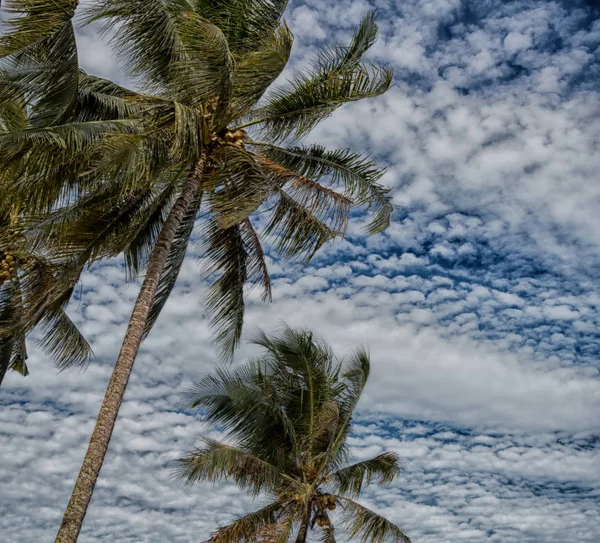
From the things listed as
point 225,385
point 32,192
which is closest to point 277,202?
point 32,192

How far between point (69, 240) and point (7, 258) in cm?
161

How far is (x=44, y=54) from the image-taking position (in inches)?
393

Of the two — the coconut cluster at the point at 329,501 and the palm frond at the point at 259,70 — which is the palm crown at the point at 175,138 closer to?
the palm frond at the point at 259,70

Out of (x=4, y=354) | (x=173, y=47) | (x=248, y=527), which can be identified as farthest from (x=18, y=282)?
(x=248, y=527)

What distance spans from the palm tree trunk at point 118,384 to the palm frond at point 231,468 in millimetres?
6755

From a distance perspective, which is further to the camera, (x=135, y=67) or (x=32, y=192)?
(x=135, y=67)

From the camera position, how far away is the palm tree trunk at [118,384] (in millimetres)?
8023

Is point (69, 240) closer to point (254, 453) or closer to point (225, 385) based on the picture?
point (225, 385)

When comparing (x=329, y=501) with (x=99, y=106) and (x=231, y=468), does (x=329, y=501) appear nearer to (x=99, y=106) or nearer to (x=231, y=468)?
(x=231, y=468)

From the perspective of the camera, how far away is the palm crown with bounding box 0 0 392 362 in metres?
9.84

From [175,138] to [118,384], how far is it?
11.3ft

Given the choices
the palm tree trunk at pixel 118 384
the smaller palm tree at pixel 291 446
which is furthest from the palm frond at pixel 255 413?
the palm tree trunk at pixel 118 384

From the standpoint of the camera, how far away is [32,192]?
1052cm

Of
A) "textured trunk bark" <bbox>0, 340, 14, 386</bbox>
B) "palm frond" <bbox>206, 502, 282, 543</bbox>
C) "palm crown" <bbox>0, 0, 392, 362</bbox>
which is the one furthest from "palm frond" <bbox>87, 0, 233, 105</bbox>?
"palm frond" <bbox>206, 502, 282, 543</bbox>
